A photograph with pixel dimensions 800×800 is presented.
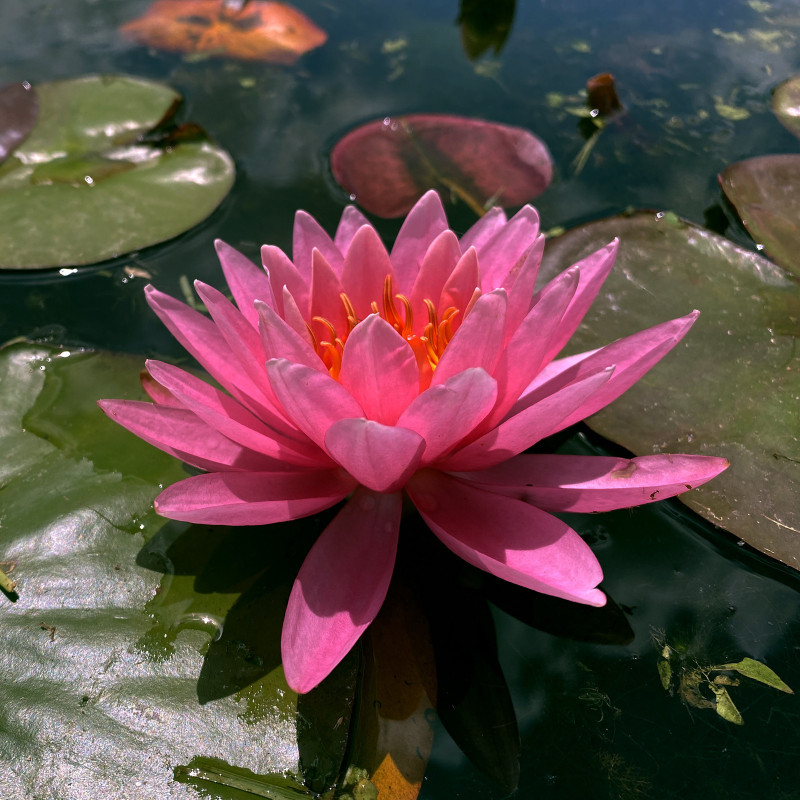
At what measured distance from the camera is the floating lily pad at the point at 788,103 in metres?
3.06

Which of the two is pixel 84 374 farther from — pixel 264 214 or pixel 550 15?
pixel 550 15

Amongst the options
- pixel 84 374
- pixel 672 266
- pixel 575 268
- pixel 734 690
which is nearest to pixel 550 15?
pixel 672 266

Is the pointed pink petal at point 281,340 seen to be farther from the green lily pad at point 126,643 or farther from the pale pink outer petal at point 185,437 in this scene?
the green lily pad at point 126,643

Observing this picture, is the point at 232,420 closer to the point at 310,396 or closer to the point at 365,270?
the point at 310,396

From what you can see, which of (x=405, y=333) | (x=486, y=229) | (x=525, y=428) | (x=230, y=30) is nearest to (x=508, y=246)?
(x=486, y=229)

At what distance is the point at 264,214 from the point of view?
2.67 meters

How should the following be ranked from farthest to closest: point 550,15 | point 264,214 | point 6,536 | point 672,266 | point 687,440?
point 550,15 < point 264,214 < point 672,266 < point 687,440 < point 6,536

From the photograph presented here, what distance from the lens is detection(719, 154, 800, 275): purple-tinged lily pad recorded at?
235 centimetres

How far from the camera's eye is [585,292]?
170 cm

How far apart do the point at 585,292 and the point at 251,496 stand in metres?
0.99

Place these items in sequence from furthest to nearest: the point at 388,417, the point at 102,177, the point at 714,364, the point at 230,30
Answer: the point at 230,30 → the point at 102,177 → the point at 714,364 → the point at 388,417

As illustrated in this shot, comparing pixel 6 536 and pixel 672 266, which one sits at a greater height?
pixel 672 266

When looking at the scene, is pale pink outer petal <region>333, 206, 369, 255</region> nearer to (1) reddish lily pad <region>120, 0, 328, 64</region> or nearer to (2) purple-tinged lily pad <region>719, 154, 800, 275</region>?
(2) purple-tinged lily pad <region>719, 154, 800, 275</region>

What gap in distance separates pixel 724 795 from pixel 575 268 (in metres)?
1.16
